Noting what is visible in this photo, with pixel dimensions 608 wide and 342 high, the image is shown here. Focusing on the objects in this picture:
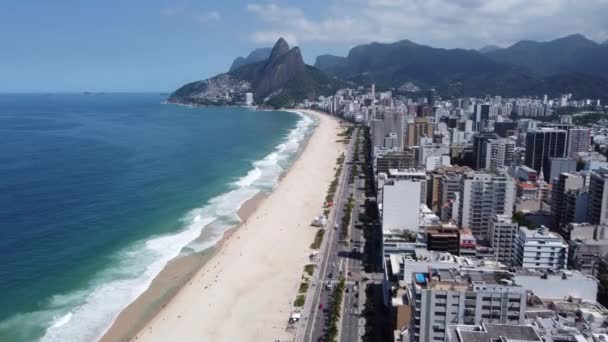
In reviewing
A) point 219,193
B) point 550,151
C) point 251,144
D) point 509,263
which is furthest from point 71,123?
point 509,263

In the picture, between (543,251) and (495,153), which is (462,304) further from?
(495,153)

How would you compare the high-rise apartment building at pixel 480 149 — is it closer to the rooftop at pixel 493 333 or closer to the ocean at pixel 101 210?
the ocean at pixel 101 210

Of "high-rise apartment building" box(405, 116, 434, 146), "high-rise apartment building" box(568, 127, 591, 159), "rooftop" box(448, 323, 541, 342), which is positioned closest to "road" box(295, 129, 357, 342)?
"rooftop" box(448, 323, 541, 342)

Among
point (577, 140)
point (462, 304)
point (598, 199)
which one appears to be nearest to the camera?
point (462, 304)

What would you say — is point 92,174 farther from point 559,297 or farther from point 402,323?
point 559,297

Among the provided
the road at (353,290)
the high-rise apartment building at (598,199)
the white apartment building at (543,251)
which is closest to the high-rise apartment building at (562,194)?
the high-rise apartment building at (598,199)

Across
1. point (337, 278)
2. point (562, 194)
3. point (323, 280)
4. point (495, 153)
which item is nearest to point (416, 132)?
point (495, 153)

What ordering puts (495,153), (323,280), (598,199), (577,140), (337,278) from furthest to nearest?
1. (577,140)
2. (495,153)
3. (598,199)
4. (337,278)
5. (323,280)

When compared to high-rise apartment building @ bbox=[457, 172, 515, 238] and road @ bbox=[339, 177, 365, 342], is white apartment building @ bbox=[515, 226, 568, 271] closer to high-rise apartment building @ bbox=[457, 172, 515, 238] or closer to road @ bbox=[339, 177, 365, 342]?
high-rise apartment building @ bbox=[457, 172, 515, 238]
